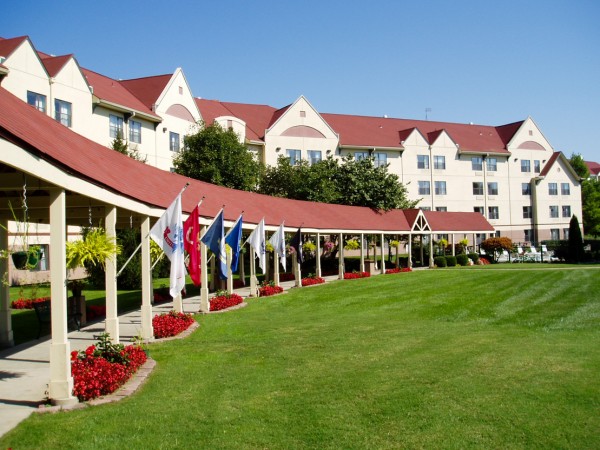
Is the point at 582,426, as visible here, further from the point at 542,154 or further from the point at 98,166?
the point at 542,154

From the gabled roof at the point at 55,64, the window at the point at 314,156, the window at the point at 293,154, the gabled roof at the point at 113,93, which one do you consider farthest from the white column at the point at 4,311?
the window at the point at 314,156

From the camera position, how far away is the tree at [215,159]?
41.2m

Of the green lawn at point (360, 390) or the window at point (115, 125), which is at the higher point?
the window at point (115, 125)

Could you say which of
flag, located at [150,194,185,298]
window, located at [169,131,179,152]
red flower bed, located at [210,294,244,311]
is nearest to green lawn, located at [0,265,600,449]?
flag, located at [150,194,185,298]

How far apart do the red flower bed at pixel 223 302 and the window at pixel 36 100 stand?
17.3 metres

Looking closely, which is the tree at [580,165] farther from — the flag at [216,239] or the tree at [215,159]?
the flag at [216,239]

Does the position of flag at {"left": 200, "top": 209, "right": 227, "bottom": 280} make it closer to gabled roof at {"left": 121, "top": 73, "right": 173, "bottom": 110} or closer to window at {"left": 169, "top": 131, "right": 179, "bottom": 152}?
gabled roof at {"left": 121, "top": 73, "right": 173, "bottom": 110}

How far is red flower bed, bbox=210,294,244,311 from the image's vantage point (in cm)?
1934

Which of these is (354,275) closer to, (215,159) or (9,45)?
(215,159)

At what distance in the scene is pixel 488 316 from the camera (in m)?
17.3

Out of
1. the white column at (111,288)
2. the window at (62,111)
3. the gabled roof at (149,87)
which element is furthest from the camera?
the gabled roof at (149,87)

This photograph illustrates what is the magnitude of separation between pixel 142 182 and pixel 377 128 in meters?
49.9

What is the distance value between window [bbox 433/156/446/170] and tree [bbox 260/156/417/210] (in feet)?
50.4

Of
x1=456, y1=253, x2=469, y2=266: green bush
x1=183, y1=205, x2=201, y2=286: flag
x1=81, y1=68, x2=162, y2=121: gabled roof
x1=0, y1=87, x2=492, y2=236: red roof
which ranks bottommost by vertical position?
x1=456, y1=253, x2=469, y2=266: green bush
